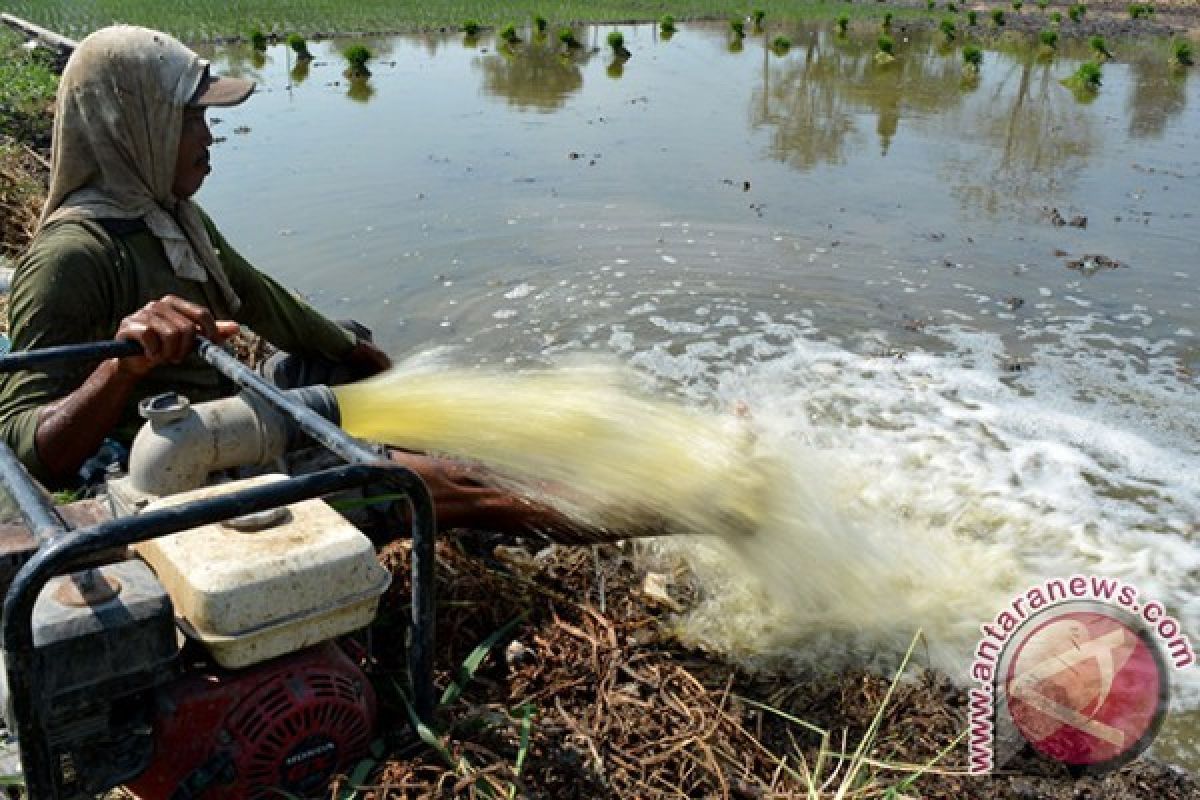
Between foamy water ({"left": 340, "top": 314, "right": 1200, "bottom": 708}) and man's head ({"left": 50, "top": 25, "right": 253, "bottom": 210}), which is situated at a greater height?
man's head ({"left": 50, "top": 25, "right": 253, "bottom": 210})

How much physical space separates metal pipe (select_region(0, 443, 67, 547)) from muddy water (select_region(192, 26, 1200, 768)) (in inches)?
76.3

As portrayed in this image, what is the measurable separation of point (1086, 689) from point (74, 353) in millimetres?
2805

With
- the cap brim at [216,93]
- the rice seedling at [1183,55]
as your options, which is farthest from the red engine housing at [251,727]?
the rice seedling at [1183,55]

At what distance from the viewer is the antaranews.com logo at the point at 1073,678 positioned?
2.76 m

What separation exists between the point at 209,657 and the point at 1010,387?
15.3 ft

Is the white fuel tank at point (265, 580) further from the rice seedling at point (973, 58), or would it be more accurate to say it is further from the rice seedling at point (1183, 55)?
the rice seedling at point (1183, 55)

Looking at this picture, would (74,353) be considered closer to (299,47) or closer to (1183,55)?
(299,47)

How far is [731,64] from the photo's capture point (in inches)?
749

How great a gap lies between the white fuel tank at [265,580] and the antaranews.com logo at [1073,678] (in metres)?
1.78

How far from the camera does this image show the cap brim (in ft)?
8.80

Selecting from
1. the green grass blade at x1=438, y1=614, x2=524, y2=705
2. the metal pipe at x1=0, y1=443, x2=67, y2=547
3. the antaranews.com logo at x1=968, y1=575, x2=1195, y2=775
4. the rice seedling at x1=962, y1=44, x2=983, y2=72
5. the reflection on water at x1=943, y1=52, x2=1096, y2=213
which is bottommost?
the reflection on water at x1=943, y1=52, x2=1096, y2=213

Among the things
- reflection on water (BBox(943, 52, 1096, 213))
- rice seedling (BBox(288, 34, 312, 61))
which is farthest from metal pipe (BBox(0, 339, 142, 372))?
rice seedling (BBox(288, 34, 312, 61))

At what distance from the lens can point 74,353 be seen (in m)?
2.17

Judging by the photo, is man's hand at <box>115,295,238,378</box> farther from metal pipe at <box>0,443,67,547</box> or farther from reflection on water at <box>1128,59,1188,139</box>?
reflection on water at <box>1128,59,1188,139</box>
